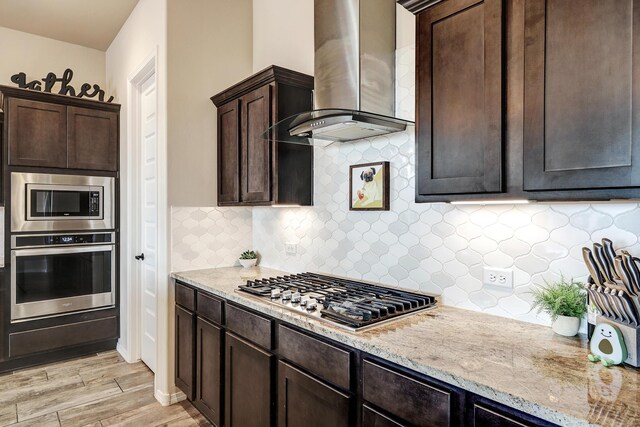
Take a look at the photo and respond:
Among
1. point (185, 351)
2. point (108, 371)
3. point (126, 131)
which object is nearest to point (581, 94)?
point (185, 351)

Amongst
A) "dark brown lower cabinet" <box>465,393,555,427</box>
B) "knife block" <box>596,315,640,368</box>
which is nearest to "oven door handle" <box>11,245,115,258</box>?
"dark brown lower cabinet" <box>465,393,555,427</box>

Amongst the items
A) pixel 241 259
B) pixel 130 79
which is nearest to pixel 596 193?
pixel 241 259

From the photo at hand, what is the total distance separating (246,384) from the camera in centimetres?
198

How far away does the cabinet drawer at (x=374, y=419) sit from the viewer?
4.11 feet

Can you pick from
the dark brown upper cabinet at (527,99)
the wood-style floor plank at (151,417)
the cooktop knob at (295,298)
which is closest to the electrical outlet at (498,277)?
the dark brown upper cabinet at (527,99)

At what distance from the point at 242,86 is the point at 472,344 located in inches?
84.8

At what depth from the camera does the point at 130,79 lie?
137 inches

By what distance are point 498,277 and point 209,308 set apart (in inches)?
64.7

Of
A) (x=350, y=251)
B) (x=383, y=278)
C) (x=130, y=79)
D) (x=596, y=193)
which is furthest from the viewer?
(x=130, y=79)

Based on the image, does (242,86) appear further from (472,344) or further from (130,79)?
(472,344)

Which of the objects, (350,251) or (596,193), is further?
(350,251)

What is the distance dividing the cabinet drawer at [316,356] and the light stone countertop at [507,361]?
0.06m

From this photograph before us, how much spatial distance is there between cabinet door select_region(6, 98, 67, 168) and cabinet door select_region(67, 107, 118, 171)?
6 cm

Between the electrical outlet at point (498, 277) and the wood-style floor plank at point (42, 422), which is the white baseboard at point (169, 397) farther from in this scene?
the electrical outlet at point (498, 277)
